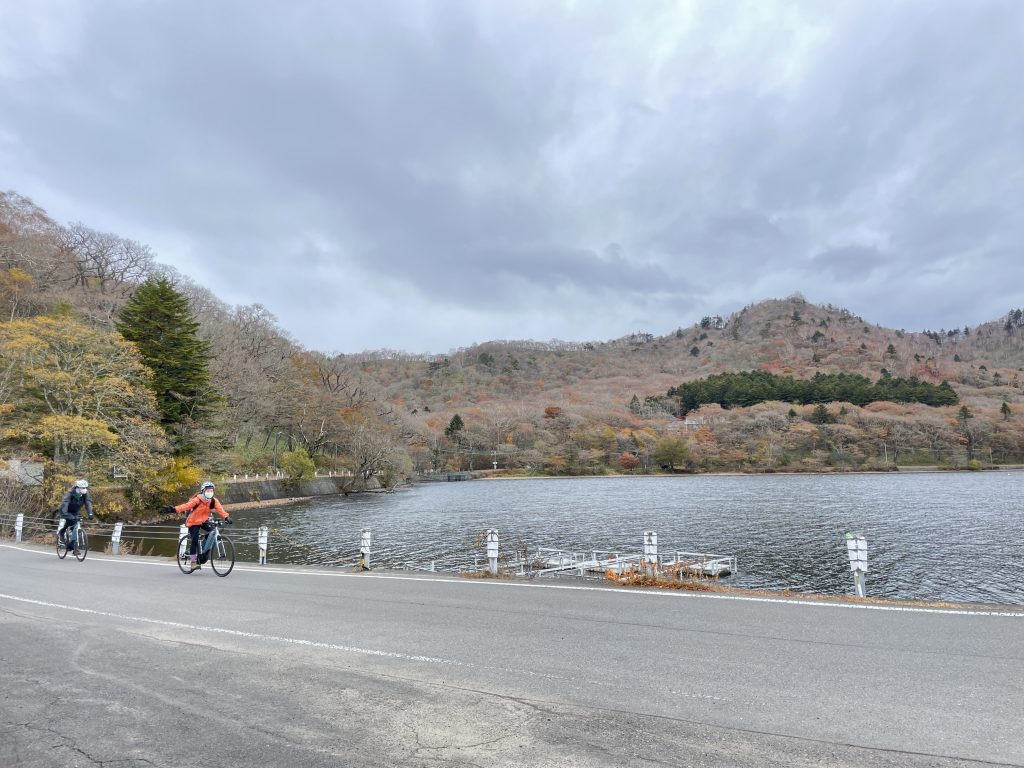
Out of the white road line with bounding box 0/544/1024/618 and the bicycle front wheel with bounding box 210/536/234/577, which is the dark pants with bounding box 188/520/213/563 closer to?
the bicycle front wheel with bounding box 210/536/234/577

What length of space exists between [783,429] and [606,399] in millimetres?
65205

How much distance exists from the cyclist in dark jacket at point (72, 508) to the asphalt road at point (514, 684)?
25.6 ft

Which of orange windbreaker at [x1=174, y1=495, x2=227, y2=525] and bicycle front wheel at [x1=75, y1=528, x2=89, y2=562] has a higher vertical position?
orange windbreaker at [x1=174, y1=495, x2=227, y2=525]

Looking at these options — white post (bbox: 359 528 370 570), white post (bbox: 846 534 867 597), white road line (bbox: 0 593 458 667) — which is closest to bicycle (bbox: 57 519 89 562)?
white road line (bbox: 0 593 458 667)

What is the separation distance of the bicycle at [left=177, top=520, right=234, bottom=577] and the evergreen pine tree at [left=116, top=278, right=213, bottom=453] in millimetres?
34236

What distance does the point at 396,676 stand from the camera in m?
5.43

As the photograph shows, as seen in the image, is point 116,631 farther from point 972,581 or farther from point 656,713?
point 972,581

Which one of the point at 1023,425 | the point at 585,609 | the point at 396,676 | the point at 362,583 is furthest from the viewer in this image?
the point at 1023,425

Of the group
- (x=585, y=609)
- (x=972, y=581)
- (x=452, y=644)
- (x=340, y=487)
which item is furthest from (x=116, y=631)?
(x=340, y=487)

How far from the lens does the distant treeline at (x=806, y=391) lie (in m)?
147

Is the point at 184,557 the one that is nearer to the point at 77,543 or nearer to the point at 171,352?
the point at 77,543

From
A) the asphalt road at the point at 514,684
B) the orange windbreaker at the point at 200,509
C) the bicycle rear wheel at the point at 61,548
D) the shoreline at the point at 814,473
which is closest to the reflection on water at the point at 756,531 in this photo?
the bicycle rear wheel at the point at 61,548

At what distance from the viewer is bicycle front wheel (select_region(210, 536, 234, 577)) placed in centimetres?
1288

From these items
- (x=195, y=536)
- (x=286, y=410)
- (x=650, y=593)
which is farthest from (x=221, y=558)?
(x=286, y=410)
